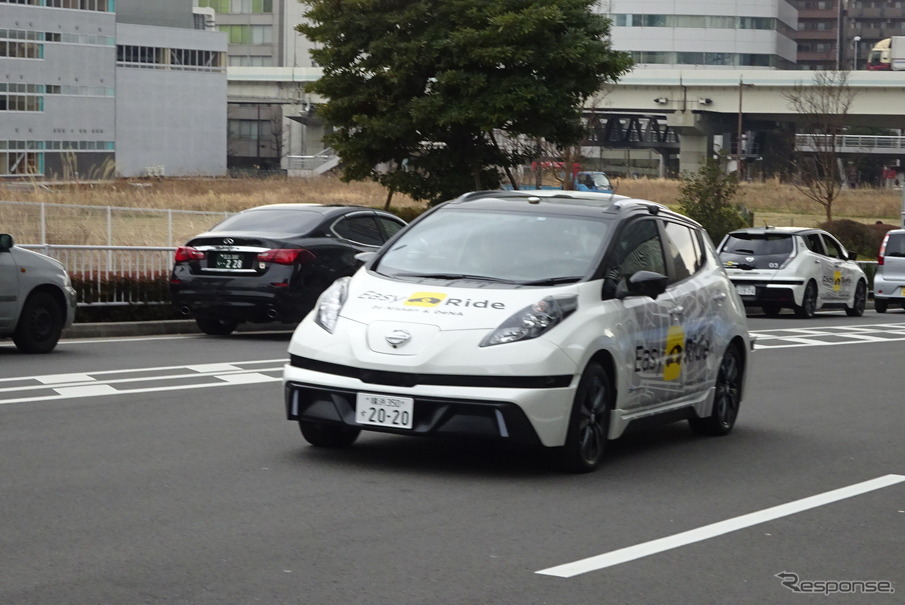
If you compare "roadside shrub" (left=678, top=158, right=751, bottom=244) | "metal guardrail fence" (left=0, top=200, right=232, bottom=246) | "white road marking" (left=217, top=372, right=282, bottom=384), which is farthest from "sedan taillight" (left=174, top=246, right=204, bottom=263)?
"roadside shrub" (left=678, top=158, right=751, bottom=244)

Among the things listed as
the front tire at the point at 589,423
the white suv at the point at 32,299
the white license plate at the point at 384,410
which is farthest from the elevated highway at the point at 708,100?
the white license plate at the point at 384,410

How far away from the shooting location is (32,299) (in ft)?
47.0

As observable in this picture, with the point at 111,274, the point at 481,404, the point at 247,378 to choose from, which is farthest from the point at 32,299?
the point at 481,404

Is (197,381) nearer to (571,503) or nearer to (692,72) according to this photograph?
(571,503)

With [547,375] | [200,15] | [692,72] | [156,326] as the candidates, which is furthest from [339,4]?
[200,15]

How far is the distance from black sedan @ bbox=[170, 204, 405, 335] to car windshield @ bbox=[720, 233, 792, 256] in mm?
11551

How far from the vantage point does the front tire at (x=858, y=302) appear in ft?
94.6

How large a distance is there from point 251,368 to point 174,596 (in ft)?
27.3

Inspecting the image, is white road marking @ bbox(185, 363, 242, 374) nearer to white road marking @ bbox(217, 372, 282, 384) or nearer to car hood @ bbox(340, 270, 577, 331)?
white road marking @ bbox(217, 372, 282, 384)

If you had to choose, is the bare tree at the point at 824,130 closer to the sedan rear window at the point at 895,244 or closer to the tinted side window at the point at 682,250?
the sedan rear window at the point at 895,244

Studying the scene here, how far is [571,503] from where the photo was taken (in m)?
7.39

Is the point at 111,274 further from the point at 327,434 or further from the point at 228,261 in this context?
the point at 327,434

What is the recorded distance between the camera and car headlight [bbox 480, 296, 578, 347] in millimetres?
7855

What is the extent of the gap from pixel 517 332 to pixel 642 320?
4.03 ft
